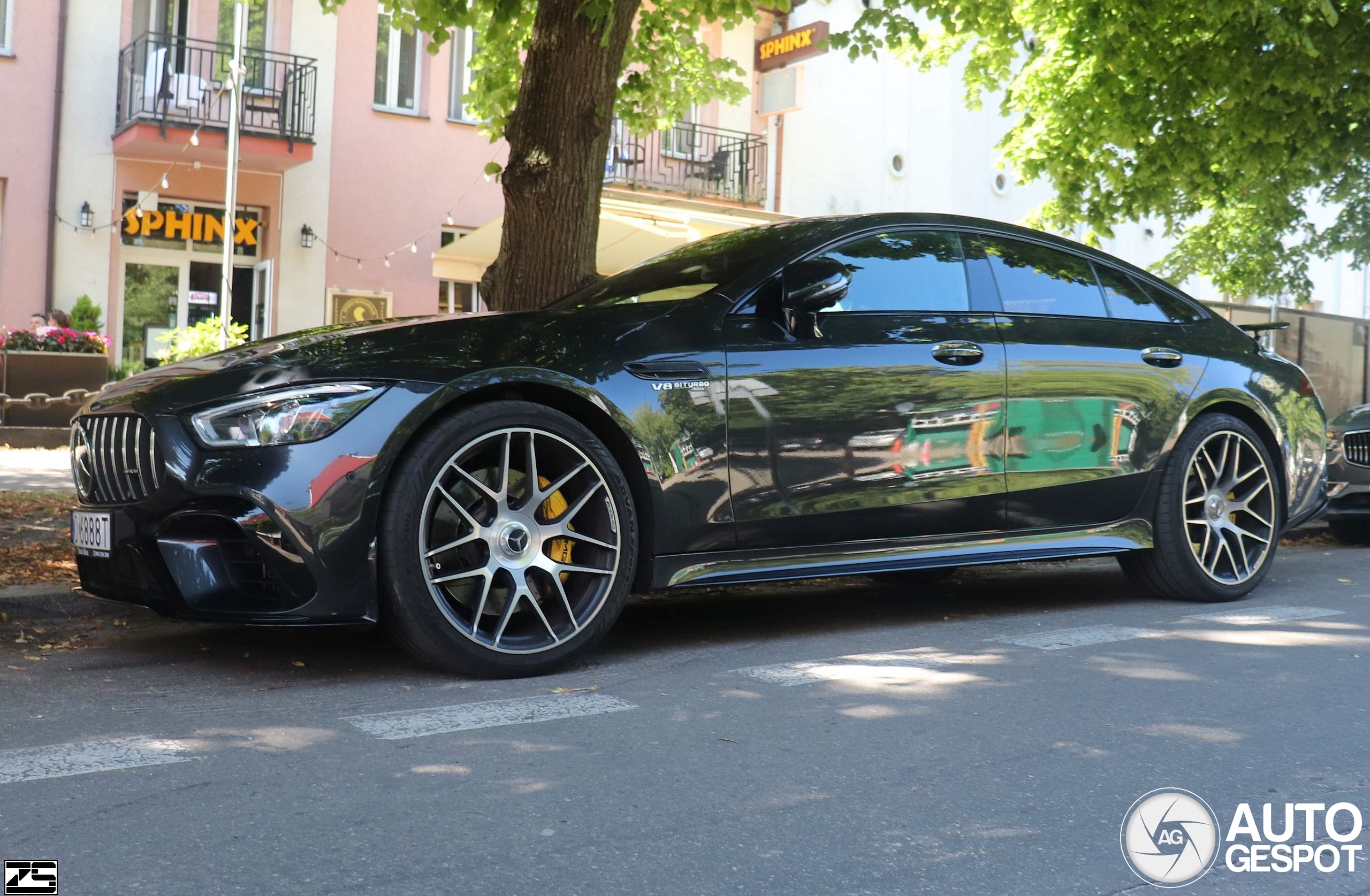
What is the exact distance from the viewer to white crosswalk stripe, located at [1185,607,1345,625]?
Answer: 573cm

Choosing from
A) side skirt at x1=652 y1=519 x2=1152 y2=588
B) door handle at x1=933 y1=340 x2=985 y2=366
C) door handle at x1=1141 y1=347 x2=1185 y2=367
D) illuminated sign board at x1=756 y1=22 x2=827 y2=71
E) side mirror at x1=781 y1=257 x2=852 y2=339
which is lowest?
side skirt at x1=652 y1=519 x2=1152 y2=588

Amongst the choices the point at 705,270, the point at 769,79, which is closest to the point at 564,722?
the point at 705,270

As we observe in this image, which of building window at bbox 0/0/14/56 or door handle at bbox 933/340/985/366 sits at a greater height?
building window at bbox 0/0/14/56

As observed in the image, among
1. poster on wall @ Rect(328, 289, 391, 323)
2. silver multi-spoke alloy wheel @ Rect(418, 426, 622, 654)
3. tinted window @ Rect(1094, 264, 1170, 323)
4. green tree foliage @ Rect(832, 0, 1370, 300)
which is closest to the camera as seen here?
silver multi-spoke alloy wheel @ Rect(418, 426, 622, 654)

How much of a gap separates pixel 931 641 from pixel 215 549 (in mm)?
2479

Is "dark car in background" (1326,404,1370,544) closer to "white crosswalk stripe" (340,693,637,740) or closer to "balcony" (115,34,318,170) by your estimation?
"white crosswalk stripe" (340,693,637,740)

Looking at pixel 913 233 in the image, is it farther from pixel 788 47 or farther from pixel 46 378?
pixel 788 47

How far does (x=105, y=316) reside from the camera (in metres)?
19.0

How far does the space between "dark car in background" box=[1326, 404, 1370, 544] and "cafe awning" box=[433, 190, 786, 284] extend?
21.5 ft

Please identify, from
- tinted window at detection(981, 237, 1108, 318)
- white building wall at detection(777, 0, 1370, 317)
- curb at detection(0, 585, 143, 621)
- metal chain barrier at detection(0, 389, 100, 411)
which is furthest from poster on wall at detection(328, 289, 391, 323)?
tinted window at detection(981, 237, 1108, 318)

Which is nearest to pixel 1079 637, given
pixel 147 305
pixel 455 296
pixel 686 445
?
pixel 686 445

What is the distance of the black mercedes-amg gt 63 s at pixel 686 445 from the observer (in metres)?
4.14

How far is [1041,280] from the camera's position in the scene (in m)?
5.80

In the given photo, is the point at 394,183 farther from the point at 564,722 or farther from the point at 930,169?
the point at 564,722
